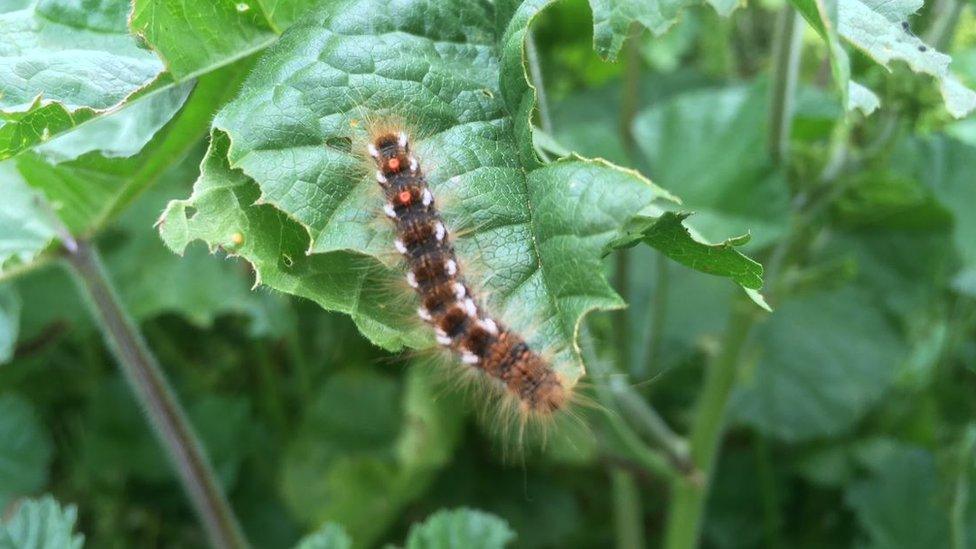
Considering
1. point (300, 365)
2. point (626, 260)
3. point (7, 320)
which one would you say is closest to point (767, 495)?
point (626, 260)

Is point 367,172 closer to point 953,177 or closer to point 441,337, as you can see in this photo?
point 441,337

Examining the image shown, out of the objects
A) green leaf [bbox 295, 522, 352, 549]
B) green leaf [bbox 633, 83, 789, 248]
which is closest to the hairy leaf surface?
green leaf [bbox 295, 522, 352, 549]

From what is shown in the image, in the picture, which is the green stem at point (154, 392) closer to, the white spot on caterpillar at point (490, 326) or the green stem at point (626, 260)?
the white spot on caterpillar at point (490, 326)

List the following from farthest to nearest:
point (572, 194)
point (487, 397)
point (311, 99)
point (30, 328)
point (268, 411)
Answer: point (268, 411) → point (30, 328) → point (487, 397) → point (311, 99) → point (572, 194)

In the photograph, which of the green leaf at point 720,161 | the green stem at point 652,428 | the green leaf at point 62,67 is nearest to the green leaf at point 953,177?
the green leaf at point 720,161

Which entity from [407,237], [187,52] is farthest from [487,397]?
[187,52]

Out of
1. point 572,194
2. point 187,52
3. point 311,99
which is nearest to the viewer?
point 572,194

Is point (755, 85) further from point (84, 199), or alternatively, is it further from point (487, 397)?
point (84, 199)
